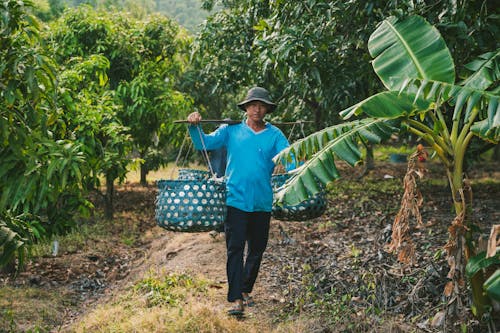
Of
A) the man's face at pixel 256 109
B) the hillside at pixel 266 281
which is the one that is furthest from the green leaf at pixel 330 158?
the hillside at pixel 266 281

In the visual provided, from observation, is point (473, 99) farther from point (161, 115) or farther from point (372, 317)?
point (161, 115)

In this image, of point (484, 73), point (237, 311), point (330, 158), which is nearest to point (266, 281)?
point (237, 311)

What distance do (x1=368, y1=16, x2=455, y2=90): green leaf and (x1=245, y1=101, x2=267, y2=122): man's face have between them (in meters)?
1.11

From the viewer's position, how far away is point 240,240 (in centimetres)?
554

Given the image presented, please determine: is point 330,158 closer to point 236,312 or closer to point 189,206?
point 189,206

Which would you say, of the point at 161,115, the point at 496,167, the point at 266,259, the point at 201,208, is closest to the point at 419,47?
the point at 201,208

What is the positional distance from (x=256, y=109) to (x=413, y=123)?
5.24 ft

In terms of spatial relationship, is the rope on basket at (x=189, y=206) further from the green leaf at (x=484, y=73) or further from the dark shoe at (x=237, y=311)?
the green leaf at (x=484, y=73)

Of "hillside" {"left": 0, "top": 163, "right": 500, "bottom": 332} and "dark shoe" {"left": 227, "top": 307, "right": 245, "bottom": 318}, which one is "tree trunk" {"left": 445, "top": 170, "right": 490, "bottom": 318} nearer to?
"hillside" {"left": 0, "top": 163, "right": 500, "bottom": 332}

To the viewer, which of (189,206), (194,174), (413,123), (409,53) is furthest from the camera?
(194,174)

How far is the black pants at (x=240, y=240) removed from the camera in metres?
5.54

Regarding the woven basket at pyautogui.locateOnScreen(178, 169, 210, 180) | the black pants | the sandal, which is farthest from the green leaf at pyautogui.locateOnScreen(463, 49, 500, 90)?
the woven basket at pyautogui.locateOnScreen(178, 169, 210, 180)

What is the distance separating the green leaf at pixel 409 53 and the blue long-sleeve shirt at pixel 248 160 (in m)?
1.17

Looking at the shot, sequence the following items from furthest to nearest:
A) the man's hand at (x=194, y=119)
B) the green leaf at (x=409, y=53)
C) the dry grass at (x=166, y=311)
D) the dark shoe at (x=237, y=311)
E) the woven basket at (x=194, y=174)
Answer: the woven basket at (x=194, y=174) → the dark shoe at (x=237, y=311) → the man's hand at (x=194, y=119) → the dry grass at (x=166, y=311) → the green leaf at (x=409, y=53)
